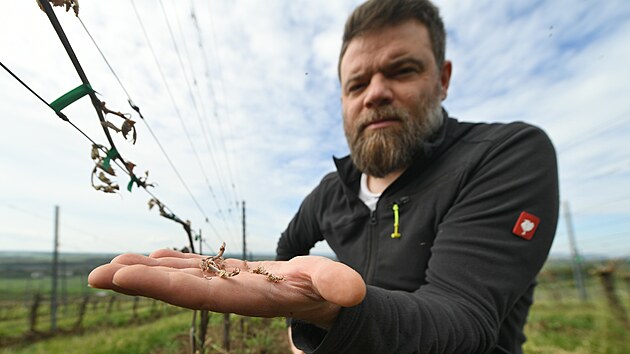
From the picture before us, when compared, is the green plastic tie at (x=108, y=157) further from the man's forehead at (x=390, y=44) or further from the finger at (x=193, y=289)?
the man's forehead at (x=390, y=44)

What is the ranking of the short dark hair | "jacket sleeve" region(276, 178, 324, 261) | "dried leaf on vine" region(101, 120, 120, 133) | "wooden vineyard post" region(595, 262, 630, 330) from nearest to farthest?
"dried leaf on vine" region(101, 120, 120, 133), the short dark hair, "jacket sleeve" region(276, 178, 324, 261), "wooden vineyard post" region(595, 262, 630, 330)

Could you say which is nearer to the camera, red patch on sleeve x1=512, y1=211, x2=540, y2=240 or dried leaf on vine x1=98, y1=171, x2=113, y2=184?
dried leaf on vine x1=98, y1=171, x2=113, y2=184

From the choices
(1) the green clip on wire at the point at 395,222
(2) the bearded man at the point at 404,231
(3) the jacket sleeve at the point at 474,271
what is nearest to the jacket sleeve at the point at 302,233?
(2) the bearded man at the point at 404,231

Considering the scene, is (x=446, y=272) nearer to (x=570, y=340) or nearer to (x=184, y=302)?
(x=184, y=302)

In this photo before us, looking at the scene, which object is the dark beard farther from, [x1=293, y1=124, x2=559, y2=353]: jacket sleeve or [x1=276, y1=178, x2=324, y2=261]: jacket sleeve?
[x1=276, y1=178, x2=324, y2=261]: jacket sleeve

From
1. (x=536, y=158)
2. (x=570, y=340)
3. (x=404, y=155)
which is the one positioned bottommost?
(x=570, y=340)

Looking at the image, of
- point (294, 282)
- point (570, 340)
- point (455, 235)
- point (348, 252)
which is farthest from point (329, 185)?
point (570, 340)

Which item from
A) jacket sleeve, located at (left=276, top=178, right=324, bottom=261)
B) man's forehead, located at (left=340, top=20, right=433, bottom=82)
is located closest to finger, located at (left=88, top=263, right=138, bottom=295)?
man's forehead, located at (left=340, top=20, right=433, bottom=82)

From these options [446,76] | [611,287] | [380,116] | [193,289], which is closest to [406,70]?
[380,116]
